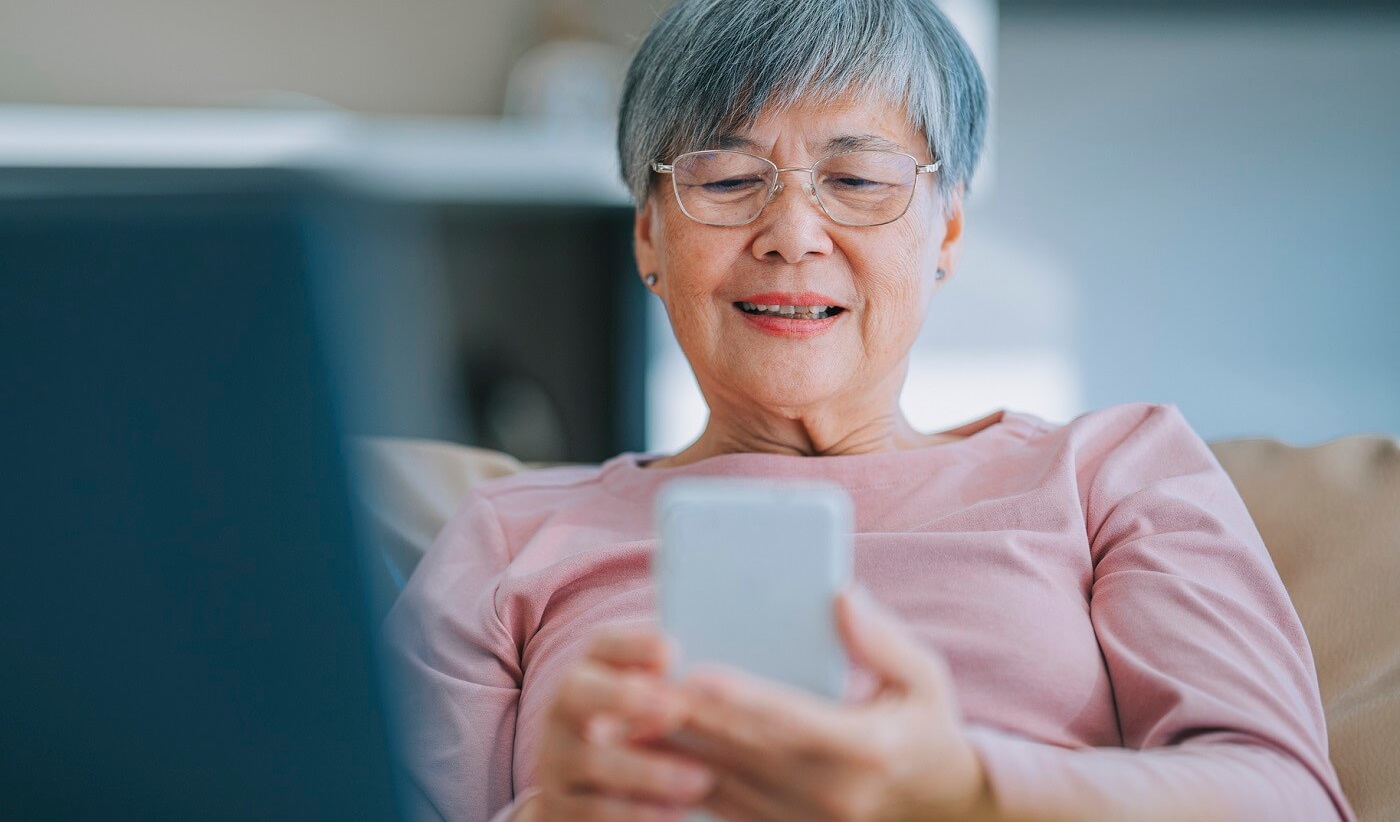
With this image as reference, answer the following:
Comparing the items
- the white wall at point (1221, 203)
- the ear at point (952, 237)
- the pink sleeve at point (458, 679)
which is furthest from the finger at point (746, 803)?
the white wall at point (1221, 203)

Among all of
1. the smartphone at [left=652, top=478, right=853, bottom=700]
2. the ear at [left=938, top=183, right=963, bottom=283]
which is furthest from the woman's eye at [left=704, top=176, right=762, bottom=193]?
the smartphone at [left=652, top=478, right=853, bottom=700]

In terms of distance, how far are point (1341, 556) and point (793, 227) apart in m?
0.57

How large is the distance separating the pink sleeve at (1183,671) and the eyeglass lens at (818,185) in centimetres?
29

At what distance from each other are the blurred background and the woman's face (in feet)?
5.75

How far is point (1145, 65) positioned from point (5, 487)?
290 centimetres

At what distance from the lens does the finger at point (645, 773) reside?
0.65 metres

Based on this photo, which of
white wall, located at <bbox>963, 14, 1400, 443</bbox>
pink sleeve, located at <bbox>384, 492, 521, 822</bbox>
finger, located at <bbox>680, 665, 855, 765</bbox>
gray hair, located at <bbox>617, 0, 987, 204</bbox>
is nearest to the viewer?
finger, located at <bbox>680, 665, 855, 765</bbox>

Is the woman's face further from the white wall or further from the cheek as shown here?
the white wall

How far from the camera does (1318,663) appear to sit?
1.12 metres

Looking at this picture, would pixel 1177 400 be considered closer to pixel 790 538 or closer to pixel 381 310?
pixel 381 310

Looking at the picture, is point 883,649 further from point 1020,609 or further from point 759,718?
point 1020,609

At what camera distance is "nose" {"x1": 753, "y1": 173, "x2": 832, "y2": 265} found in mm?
1122

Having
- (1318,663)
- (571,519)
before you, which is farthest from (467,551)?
(1318,663)

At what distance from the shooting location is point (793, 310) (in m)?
1.16
